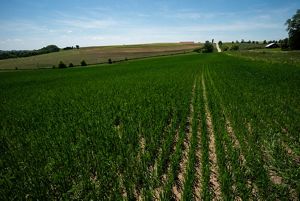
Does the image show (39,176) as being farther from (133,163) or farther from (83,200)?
(133,163)

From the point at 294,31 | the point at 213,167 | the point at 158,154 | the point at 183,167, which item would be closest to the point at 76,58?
the point at 294,31

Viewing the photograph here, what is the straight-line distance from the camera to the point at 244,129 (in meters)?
8.28

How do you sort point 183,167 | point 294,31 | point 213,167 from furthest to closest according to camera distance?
point 294,31 < point 183,167 < point 213,167

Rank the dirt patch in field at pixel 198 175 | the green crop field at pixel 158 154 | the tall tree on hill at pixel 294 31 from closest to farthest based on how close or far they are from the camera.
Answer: the dirt patch in field at pixel 198 175 → the green crop field at pixel 158 154 → the tall tree on hill at pixel 294 31

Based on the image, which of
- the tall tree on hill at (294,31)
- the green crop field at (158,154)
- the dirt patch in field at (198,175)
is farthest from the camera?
the tall tree on hill at (294,31)

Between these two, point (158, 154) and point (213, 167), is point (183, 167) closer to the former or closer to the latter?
point (213, 167)

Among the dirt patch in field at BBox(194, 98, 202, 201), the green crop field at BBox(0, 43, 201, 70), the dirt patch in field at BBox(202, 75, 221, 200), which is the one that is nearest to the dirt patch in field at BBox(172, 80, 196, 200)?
the dirt patch in field at BBox(194, 98, 202, 201)

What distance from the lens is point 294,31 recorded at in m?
78.9

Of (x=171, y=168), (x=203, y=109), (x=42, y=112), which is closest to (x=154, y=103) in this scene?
(x=203, y=109)

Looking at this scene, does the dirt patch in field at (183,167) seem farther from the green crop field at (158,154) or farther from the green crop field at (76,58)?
the green crop field at (76,58)

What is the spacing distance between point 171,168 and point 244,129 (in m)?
3.75

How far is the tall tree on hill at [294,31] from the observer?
7632 centimetres

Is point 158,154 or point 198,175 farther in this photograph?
point 158,154

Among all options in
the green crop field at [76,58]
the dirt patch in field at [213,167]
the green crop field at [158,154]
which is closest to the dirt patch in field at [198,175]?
the green crop field at [158,154]
